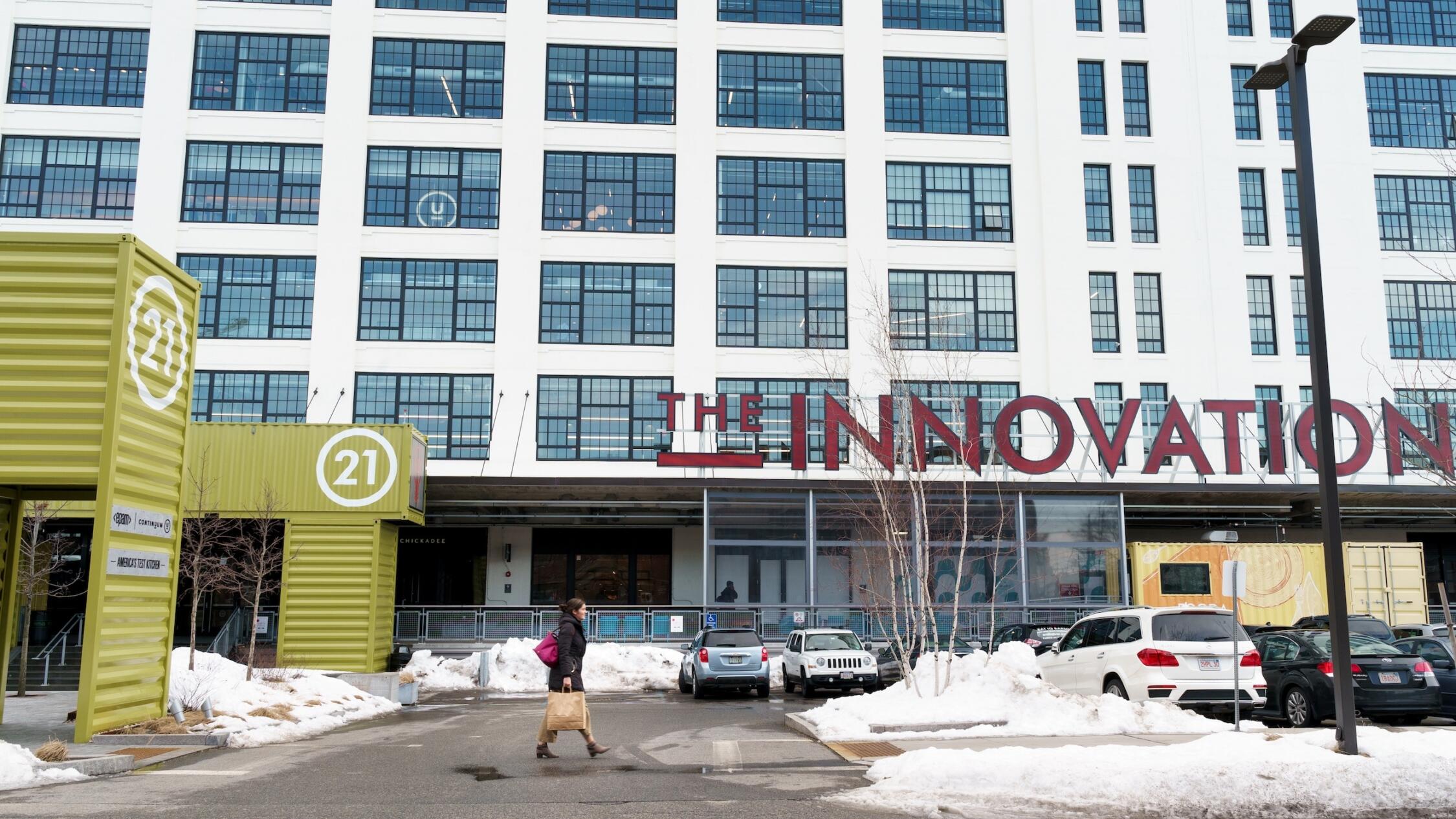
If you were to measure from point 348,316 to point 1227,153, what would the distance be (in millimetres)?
29967

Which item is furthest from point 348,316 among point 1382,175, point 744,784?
point 1382,175

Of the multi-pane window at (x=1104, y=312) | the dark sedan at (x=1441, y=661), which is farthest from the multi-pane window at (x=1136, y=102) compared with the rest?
the dark sedan at (x=1441, y=661)

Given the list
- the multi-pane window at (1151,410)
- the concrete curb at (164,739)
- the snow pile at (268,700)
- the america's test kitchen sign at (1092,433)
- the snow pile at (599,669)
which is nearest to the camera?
the concrete curb at (164,739)

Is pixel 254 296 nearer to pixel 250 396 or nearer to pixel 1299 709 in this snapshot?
pixel 250 396

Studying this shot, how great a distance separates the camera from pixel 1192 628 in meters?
17.5

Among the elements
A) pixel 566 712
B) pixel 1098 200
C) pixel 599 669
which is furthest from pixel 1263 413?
pixel 566 712

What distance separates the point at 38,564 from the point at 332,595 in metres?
Answer: 8.93

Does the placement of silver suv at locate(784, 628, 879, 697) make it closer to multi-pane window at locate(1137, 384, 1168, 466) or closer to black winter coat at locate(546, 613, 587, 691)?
black winter coat at locate(546, 613, 587, 691)

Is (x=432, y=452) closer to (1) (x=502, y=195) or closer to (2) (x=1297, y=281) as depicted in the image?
(1) (x=502, y=195)

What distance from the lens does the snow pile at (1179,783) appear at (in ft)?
32.8

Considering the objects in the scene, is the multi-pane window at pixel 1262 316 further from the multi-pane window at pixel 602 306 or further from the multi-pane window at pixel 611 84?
the multi-pane window at pixel 611 84

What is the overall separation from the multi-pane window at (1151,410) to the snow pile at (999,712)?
71.1 ft

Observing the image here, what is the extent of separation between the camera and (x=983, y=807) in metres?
10.3

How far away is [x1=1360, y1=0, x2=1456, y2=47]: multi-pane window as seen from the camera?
42156 mm
